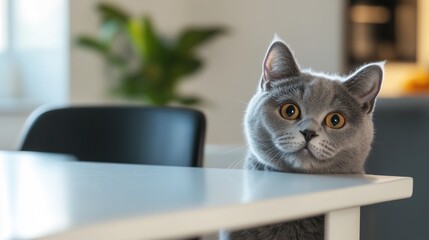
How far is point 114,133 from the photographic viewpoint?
1788mm

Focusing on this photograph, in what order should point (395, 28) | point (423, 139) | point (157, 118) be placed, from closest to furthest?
point (423, 139)
point (157, 118)
point (395, 28)

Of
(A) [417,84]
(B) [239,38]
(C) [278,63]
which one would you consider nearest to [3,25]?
(B) [239,38]

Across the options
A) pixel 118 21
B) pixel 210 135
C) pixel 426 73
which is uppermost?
pixel 118 21

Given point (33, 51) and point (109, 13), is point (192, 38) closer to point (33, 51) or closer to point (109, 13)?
point (109, 13)

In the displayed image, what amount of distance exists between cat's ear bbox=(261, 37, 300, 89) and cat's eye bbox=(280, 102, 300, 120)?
0.07m

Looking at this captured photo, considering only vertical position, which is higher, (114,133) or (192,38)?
(192,38)

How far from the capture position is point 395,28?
558 centimetres

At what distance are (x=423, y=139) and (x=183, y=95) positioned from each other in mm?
3608

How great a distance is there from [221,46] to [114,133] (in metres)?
3.65

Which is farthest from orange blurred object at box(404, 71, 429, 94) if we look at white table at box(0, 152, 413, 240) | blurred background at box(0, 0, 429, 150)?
white table at box(0, 152, 413, 240)

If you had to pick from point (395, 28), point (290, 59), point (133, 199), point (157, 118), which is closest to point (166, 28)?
point (395, 28)

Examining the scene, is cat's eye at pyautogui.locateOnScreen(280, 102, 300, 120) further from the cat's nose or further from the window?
the window

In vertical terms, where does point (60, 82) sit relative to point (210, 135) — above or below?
above

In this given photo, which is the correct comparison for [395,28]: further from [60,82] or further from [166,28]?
[60,82]
